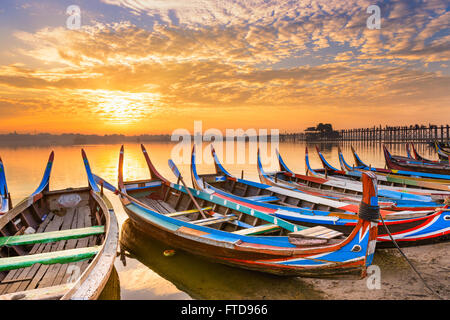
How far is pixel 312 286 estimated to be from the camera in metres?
5.38

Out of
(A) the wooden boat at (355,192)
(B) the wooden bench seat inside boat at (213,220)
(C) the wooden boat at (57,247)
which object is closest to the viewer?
(C) the wooden boat at (57,247)

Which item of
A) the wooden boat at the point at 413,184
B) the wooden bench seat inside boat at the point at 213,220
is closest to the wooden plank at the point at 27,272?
the wooden bench seat inside boat at the point at 213,220

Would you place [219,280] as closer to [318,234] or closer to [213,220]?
[213,220]

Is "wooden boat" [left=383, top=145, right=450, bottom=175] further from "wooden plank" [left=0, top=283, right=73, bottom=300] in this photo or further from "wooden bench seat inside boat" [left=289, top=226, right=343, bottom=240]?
"wooden plank" [left=0, top=283, right=73, bottom=300]

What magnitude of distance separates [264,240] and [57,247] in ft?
14.9

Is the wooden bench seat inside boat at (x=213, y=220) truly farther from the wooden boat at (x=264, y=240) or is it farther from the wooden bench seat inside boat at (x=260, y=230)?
the wooden bench seat inside boat at (x=260, y=230)

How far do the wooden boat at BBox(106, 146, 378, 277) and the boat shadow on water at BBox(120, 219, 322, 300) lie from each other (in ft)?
1.72

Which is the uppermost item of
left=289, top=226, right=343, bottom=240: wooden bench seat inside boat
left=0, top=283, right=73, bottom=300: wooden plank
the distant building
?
the distant building

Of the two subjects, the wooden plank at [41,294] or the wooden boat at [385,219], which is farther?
the wooden boat at [385,219]

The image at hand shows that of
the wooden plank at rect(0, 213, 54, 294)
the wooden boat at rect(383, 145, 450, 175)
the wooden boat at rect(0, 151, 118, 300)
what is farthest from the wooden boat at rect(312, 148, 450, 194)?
the wooden plank at rect(0, 213, 54, 294)

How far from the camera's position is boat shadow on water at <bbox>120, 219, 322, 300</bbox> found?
5160 millimetres

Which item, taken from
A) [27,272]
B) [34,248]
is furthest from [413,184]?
[34,248]

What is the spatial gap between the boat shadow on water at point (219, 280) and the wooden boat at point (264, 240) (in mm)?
526

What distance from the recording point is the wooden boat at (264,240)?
403 cm
